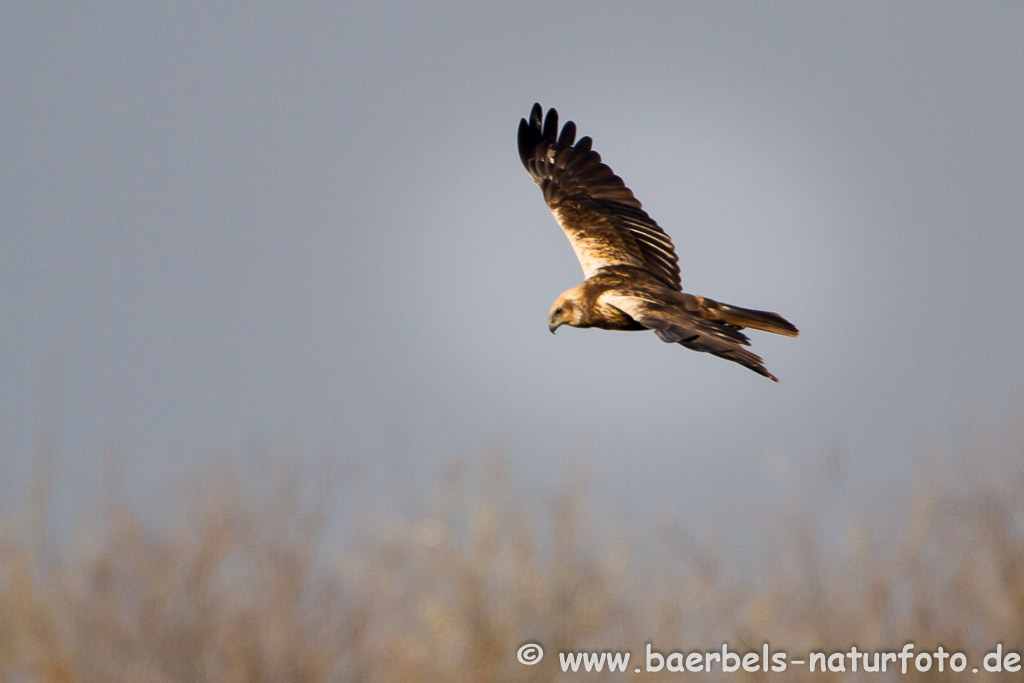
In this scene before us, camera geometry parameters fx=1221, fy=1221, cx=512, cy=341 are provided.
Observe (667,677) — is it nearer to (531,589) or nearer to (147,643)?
(531,589)

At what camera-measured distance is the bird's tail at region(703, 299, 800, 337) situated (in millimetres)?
7648

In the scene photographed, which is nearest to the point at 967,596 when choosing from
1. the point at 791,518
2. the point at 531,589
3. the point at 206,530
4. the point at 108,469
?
the point at 791,518

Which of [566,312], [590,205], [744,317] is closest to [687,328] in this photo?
[744,317]

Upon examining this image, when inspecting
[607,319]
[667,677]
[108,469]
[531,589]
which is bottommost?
[667,677]

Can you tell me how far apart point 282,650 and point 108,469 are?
183 centimetres

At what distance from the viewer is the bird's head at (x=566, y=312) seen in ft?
27.3

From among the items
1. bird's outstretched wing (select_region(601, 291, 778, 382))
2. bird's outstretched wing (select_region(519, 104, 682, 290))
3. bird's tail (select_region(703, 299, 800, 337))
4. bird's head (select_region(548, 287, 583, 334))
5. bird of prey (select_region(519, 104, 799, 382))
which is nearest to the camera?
bird's outstretched wing (select_region(601, 291, 778, 382))

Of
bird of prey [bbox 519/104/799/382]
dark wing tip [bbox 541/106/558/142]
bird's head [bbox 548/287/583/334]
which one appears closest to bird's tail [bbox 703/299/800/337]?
bird of prey [bbox 519/104/799/382]

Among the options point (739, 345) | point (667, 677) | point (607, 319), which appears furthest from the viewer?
point (667, 677)

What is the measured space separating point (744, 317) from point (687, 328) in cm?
110

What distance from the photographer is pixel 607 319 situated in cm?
805

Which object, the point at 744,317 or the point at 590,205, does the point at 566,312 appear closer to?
the point at 744,317

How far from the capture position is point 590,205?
9.85 metres

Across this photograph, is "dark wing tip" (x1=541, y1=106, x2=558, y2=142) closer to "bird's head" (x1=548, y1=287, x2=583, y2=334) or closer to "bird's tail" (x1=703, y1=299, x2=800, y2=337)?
"bird's head" (x1=548, y1=287, x2=583, y2=334)
